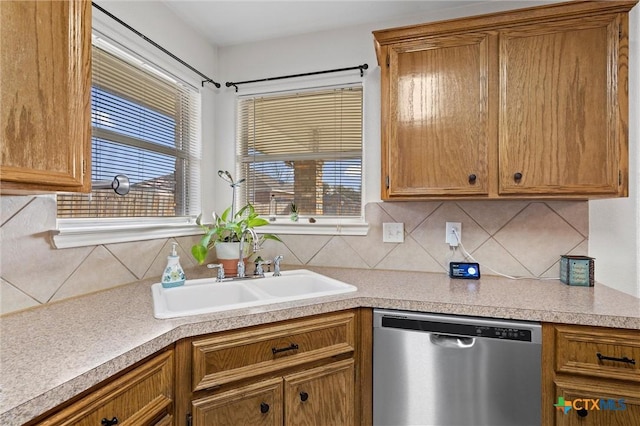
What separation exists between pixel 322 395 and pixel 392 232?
103 cm

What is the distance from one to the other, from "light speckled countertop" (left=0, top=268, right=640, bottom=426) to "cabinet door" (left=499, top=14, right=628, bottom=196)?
51 cm

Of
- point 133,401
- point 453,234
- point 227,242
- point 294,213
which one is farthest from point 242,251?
point 453,234

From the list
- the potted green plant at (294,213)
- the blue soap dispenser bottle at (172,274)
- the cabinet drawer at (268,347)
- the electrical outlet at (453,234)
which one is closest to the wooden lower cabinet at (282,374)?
the cabinet drawer at (268,347)

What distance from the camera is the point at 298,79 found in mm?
2234

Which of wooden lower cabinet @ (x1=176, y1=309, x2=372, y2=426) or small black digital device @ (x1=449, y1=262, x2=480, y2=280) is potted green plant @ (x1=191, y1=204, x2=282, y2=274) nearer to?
wooden lower cabinet @ (x1=176, y1=309, x2=372, y2=426)

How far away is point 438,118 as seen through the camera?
1.67 m

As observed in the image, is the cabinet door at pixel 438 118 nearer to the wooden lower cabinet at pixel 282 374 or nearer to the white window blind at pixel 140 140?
the wooden lower cabinet at pixel 282 374

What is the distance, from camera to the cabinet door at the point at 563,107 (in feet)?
4.75

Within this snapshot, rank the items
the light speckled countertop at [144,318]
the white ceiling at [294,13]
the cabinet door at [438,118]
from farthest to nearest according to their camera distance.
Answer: the white ceiling at [294,13], the cabinet door at [438,118], the light speckled countertop at [144,318]

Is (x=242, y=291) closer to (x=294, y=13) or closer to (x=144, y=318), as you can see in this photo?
(x=144, y=318)

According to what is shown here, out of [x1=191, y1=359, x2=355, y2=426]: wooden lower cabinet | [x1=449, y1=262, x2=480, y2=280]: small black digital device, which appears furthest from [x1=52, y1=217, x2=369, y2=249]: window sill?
[x1=191, y1=359, x2=355, y2=426]: wooden lower cabinet

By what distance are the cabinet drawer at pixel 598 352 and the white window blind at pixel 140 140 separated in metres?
2.01

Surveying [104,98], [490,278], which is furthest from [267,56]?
[490,278]

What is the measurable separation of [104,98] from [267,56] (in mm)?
1130
